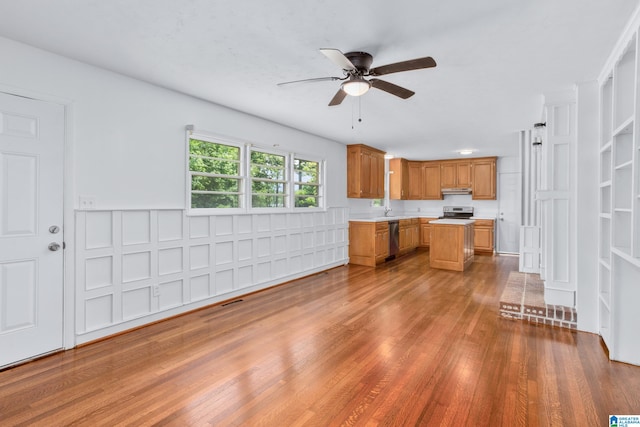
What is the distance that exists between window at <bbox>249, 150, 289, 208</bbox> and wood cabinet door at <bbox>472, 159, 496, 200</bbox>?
5591 millimetres

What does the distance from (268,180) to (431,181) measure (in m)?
5.77

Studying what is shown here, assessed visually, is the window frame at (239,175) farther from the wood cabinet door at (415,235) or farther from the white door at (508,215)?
the white door at (508,215)

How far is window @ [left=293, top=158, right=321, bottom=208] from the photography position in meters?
5.67

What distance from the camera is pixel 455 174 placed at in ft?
Answer: 29.1

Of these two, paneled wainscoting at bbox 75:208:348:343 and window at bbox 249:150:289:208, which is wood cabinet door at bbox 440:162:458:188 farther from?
window at bbox 249:150:289:208

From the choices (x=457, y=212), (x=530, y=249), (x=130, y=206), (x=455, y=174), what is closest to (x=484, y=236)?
(x=457, y=212)

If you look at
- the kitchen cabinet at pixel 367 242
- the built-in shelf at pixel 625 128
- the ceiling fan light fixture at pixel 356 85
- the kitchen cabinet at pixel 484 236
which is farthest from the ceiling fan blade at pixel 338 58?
the kitchen cabinet at pixel 484 236

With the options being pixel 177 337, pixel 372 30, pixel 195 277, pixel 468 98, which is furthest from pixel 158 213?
pixel 468 98

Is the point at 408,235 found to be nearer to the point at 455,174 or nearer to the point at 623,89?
the point at 455,174

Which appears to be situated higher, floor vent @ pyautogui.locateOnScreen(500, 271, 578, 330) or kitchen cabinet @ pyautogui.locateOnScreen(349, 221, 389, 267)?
kitchen cabinet @ pyautogui.locateOnScreen(349, 221, 389, 267)

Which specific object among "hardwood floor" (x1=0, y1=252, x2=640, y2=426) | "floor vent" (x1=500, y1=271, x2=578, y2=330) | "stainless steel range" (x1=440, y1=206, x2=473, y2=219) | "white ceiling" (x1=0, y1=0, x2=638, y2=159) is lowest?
"hardwood floor" (x1=0, y1=252, x2=640, y2=426)

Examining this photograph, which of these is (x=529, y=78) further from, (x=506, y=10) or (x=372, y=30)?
(x=372, y=30)

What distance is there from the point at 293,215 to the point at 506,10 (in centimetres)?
397
